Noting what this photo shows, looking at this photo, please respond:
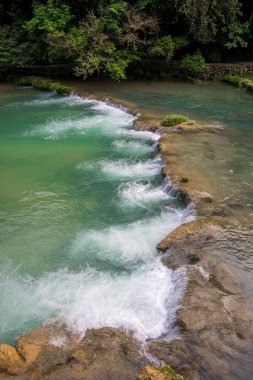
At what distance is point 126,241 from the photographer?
769 cm

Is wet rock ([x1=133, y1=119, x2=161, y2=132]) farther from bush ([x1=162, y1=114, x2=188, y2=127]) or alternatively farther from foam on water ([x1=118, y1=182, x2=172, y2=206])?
foam on water ([x1=118, y1=182, x2=172, y2=206])

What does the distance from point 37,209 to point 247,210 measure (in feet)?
15.5

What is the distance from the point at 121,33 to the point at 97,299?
16802mm

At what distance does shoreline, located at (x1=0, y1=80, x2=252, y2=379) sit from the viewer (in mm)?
4734

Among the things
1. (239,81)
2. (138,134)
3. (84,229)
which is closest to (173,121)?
(138,134)

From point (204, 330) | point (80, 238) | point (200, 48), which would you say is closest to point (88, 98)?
point (200, 48)

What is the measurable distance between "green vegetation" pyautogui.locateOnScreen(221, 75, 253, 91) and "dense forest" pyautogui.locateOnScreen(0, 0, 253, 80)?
172cm

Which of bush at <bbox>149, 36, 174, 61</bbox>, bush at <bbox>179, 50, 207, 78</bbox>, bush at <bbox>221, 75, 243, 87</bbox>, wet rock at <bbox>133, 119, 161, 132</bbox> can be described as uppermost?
bush at <bbox>149, 36, 174, 61</bbox>

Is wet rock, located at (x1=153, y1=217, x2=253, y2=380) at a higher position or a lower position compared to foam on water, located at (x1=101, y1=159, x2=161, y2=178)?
higher

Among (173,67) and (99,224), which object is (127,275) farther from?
(173,67)

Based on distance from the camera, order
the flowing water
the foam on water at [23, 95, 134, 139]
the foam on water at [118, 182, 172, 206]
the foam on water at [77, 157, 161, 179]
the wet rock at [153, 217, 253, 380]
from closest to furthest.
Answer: the wet rock at [153, 217, 253, 380] < the flowing water < the foam on water at [118, 182, 172, 206] < the foam on water at [77, 157, 161, 179] < the foam on water at [23, 95, 134, 139]

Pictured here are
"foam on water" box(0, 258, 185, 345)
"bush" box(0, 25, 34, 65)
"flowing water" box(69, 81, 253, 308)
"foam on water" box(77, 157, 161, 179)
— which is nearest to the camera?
"foam on water" box(0, 258, 185, 345)

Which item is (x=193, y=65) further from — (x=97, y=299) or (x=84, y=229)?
(x=97, y=299)

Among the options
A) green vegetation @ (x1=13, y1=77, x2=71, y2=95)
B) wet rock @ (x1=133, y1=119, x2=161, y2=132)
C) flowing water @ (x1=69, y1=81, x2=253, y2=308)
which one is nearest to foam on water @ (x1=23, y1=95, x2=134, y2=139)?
wet rock @ (x1=133, y1=119, x2=161, y2=132)
